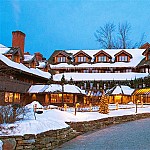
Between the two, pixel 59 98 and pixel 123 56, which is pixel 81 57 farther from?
pixel 59 98

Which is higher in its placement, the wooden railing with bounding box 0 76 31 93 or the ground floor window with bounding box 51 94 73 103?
the wooden railing with bounding box 0 76 31 93

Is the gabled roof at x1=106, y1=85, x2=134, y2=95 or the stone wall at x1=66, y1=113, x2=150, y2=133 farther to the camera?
the gabled roof at x1=106, y1=85, x2=134, y2=95

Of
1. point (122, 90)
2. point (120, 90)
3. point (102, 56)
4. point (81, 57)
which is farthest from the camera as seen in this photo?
point (81, 57)

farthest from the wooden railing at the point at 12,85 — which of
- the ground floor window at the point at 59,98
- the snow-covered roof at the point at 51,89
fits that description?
the ground floor window at the point at 59,98

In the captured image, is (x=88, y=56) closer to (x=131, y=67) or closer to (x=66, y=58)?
(x=66, y=58)

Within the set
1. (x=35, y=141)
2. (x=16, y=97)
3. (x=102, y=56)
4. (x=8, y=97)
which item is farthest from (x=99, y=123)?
(x=102, y=56)

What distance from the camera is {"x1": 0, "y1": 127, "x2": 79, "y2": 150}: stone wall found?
9.86 metres

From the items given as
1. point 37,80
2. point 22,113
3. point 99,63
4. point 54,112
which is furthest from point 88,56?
point 22,113

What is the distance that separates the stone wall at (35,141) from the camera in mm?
9859

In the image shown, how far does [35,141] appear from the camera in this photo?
10.5 metres

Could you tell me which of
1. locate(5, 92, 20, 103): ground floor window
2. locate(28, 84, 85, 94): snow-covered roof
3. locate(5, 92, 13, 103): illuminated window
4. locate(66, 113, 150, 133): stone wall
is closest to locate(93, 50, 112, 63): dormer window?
locate(28, 84, 85, 94): snow-covered roof

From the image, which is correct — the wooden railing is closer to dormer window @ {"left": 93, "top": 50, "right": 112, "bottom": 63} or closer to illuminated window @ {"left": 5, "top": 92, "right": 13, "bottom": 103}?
illuminated window @ {"left": 5, "top": 92, "right": 13, "bottom": 103}

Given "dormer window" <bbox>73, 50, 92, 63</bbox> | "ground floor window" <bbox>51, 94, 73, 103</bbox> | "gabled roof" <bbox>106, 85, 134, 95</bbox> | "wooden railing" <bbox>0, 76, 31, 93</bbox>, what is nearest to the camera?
"wooden railing" <bbox>0, 76, 31, 93</bbox>

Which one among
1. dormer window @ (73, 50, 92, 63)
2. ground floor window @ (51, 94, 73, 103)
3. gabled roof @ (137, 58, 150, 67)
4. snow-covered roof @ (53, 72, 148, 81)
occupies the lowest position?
ground floor window @ (51, 94, 73, 103)
